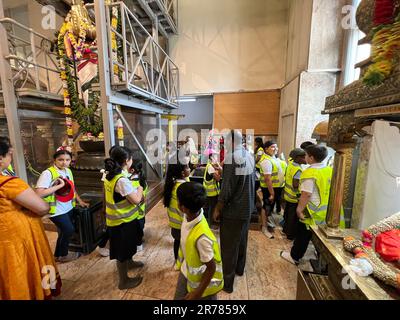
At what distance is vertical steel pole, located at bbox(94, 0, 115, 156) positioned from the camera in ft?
8.31

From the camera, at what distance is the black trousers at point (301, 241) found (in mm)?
2238

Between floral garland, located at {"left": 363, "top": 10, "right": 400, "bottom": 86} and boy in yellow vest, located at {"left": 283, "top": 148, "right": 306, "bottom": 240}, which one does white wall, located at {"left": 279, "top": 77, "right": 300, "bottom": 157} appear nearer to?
boy in yellow vest, located at {"left": 283, "top": 148, "right": 306, "bottom": 240}

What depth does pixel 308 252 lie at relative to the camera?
2688 mm

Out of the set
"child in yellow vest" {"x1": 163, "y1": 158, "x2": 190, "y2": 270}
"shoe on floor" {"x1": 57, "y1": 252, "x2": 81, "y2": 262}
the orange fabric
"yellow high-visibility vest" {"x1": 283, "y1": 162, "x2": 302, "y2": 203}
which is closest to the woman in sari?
the orange fabric

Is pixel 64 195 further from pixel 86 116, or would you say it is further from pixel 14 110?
pixel 14 110

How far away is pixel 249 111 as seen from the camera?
6.12 meters

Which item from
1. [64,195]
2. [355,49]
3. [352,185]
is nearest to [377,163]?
[352,185]

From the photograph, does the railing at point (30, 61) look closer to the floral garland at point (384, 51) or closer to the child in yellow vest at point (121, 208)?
the child in yellow vest at point (121, 208)

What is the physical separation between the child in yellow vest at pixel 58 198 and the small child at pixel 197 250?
1734mm

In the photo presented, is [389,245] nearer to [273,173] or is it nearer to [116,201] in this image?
[116,201]

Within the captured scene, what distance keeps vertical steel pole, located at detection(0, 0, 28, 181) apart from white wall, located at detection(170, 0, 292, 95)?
457cm

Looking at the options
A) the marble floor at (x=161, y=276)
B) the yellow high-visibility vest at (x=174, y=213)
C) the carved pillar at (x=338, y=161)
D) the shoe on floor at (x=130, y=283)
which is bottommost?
the marble floor at (x=161, y=276)

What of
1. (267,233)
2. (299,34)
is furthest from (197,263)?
(299,34)

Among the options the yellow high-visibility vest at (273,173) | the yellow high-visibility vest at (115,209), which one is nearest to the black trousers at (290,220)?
the yellow high-visibility vest at (273,173)
